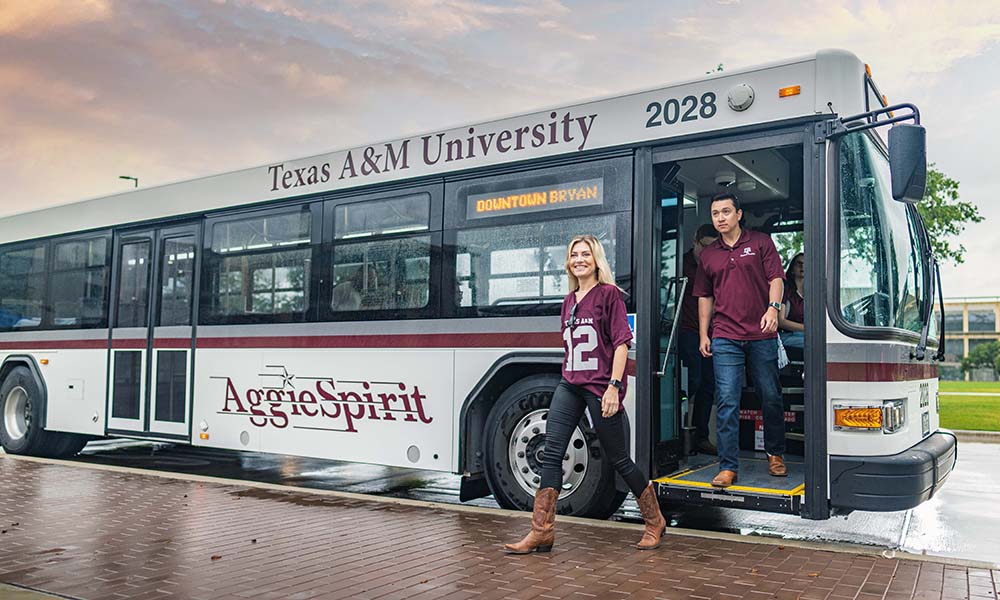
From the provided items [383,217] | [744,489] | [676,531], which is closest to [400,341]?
[383,217]

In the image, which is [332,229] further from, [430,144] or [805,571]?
[805,571]

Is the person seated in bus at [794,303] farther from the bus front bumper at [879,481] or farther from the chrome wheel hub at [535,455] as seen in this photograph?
the chrome wheel hub at [535,455]

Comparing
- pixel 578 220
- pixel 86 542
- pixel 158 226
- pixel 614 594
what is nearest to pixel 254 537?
pixel 86 542

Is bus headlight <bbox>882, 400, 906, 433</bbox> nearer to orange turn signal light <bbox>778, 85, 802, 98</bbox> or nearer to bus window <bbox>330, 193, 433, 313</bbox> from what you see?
orange turn signal light <bbox>778, 85, 802, 98</bbox>

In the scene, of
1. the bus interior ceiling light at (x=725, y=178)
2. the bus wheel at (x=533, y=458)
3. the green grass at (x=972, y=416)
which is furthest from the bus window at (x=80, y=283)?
the green grass at (x=972, y=416)

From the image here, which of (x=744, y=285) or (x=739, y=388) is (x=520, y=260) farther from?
(x=739, y=388)

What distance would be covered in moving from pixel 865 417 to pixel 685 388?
→ 208 centimetres

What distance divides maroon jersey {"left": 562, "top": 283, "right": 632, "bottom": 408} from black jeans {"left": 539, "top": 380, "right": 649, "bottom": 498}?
0.09 metres

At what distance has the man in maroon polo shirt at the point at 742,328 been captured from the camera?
6.13 metres

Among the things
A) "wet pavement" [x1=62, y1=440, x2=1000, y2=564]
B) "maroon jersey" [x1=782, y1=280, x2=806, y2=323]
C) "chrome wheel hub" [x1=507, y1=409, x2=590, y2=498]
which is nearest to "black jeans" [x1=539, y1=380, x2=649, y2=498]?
"chrome wheel hub" [x1=507, y1=409, x2=590, y2=498]

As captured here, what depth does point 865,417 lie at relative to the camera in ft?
18.1

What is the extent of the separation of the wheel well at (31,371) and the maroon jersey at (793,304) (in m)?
9.07

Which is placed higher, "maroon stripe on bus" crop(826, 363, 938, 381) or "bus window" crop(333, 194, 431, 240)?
"bus window" crop(333, 194, 431, 240)

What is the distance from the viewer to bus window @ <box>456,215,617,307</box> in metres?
6.73
